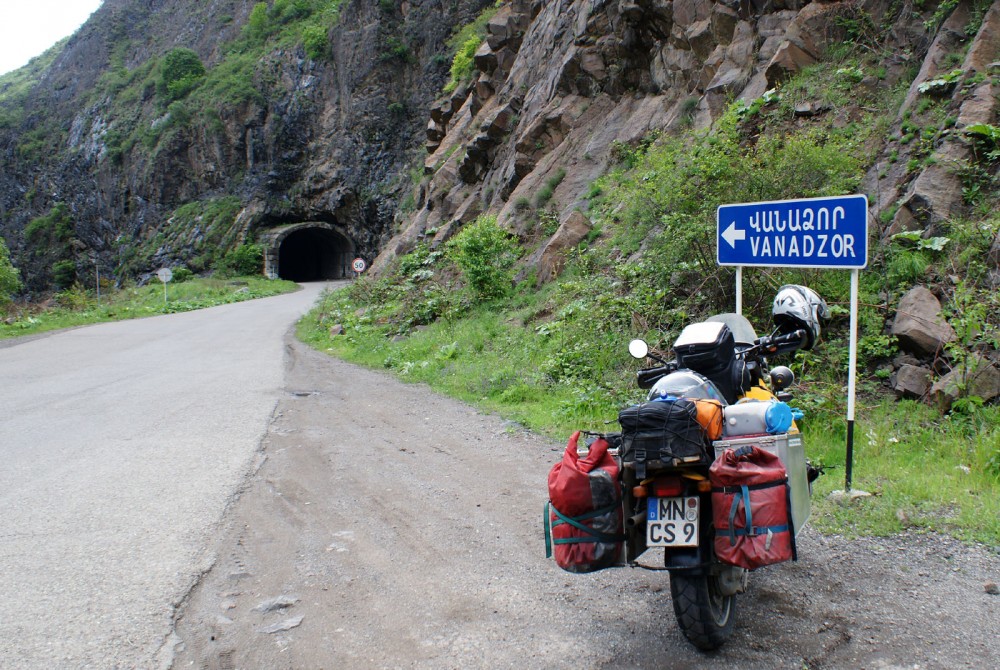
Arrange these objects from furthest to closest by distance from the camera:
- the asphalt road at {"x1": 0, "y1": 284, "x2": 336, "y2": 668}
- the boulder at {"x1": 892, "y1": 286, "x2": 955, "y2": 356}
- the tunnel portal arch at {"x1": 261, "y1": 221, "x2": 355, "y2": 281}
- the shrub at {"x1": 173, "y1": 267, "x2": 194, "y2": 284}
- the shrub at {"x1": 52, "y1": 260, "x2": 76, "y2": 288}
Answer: the shrub at {"x1": 52, "y1": 260, "x2": 76, "y2": 288} → the tunnel portal arch at {"x1": 261, "y1": 221, "x2": 355, "y2": 281} → the shrub at {"x1": 173, "y1": 267, "x2": 194, "y2": 284} → the boulder at {"x1": 892, "y1": 286, "x2": 955, "y2": 356} → the asphalt road at {"x1": 0, "y1": 284, "x2": 336, "y2": 668}

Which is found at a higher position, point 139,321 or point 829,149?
point 829,149

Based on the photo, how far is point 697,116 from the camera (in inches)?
546

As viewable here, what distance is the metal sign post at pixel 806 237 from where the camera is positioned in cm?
505

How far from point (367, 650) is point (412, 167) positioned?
40.9 m

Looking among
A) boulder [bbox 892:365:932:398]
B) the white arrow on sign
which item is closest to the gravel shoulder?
boulder [bbox 892:365:932:398]

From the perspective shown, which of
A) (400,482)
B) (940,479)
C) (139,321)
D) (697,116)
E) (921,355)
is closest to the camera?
(940,479)

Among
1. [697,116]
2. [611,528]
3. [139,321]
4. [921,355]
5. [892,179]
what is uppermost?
[697,116]

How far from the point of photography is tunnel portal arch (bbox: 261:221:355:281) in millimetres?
44094

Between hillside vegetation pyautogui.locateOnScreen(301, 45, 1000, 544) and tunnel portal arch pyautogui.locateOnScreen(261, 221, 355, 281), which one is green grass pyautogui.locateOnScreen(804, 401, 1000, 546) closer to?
hillside vegetation pyautogui.locateOnScreen(301, 45, 1000, 544)

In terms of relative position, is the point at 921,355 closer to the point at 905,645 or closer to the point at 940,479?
the point at 940,479

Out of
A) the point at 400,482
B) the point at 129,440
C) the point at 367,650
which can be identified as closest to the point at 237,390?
the point at 129,440

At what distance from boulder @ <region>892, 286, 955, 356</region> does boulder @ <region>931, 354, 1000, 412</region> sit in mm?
352

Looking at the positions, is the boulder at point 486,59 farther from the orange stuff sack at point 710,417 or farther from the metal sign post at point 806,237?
the orange stuff sack at point 710,417

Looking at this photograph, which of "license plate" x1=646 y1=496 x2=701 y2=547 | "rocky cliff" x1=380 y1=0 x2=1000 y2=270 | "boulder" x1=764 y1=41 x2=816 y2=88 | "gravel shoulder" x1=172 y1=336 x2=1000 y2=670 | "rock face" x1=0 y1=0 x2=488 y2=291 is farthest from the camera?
"rock face" x1=0 y1=0 x2=488 y2=291
